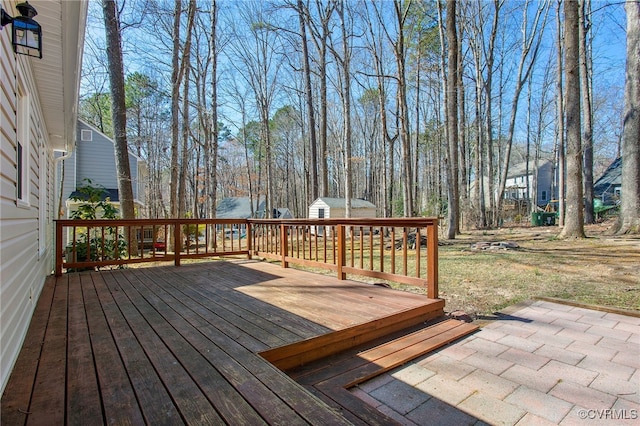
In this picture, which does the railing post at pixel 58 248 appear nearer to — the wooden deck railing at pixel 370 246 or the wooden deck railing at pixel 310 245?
the wooden deck railing at pixel 310 245

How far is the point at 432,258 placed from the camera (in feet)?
10.4

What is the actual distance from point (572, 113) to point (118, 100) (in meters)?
10.3

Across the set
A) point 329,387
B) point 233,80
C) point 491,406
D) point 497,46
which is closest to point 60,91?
point 329,387

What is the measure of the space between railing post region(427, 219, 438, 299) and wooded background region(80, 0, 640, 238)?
6.63 meters

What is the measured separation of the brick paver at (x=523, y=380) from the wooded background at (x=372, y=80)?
257 inches

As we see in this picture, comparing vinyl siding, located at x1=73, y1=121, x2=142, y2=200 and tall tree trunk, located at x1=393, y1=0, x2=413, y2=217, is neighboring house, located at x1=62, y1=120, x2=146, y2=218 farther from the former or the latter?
tall tree trunk, located at x1=393, y1=0, x2=413, y2=217

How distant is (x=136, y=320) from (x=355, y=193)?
29.2 m

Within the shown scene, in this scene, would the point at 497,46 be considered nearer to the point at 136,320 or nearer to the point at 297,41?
the point at 297,41

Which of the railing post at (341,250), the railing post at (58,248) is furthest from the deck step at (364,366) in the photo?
the railing post at (58,248)

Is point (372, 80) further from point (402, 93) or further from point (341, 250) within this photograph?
point (341, 250)

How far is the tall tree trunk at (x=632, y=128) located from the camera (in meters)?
7.28

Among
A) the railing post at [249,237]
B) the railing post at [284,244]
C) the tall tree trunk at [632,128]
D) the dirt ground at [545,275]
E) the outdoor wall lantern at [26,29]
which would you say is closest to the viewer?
the outdoor wall lantern at [26,29]

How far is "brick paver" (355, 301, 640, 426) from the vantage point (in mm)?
1743

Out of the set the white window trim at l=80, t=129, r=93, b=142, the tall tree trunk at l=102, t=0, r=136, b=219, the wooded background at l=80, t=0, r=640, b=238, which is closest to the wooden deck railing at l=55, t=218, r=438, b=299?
the tall tree trunk at l=102, t=0, r=136, b=219
